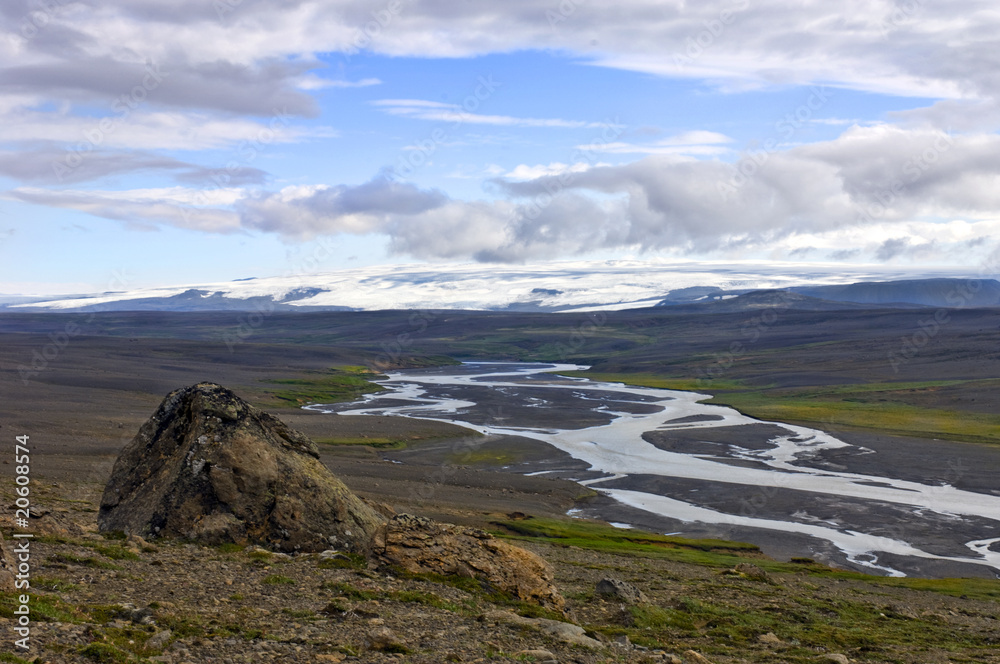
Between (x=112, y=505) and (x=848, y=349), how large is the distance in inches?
7555

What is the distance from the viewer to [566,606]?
73.9 feet

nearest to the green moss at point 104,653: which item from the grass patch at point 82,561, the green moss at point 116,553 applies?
the grass patch at point 82,561

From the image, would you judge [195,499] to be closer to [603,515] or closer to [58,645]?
[58,645]

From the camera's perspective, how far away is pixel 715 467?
73.1 metres

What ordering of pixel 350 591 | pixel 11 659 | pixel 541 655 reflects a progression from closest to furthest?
pixel 11 659 < pixel 541 655 < pixel 350 591

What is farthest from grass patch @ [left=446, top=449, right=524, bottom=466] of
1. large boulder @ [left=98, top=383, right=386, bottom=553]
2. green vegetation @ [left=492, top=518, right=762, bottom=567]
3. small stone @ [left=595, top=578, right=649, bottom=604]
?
large boulder @ [left=98, top=383, right=386, bottom=553]

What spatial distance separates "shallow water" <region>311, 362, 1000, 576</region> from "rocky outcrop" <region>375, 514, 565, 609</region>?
95.9 ft

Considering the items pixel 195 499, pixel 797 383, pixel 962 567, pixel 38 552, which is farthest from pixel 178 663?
pixel 797 383

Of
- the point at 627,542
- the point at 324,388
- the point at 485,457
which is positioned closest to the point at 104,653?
the point at 627,542

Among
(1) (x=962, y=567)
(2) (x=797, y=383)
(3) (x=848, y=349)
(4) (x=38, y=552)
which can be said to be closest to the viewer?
(4) (x=38, y=552)

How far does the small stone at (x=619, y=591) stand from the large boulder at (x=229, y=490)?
7.25m

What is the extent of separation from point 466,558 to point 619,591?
20.5 ft

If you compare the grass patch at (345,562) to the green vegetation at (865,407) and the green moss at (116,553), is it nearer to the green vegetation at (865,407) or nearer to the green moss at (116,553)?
the green moss at (116,553)

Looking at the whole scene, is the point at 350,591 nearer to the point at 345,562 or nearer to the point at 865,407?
the point at 345,562
